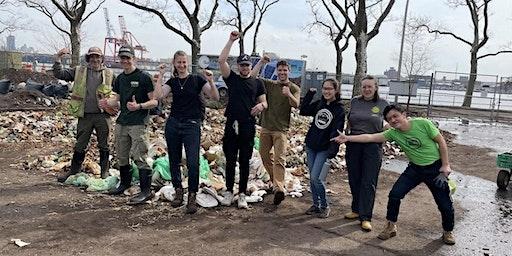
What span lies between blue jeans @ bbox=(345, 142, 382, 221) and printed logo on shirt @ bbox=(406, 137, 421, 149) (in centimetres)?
41

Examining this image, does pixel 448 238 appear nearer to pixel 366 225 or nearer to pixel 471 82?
pixel 366 225

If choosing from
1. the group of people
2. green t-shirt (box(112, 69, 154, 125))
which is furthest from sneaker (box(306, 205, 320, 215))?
green t-shirt (box(112, 69, 154, 125))

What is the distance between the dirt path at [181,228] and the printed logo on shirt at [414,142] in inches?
40.0

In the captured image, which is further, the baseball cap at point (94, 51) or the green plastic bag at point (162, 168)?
the green plastic bag at point (162, 168)

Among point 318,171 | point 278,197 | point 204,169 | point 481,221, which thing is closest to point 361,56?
point 204,169

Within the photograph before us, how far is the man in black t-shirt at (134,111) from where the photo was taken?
5.44 metres

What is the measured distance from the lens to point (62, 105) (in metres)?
14.0

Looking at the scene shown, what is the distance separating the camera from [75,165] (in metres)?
6.51

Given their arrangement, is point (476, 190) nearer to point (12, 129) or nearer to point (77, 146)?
point (77, 146)

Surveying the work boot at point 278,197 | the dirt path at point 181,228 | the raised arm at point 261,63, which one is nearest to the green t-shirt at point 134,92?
the dirt path at point 181,228

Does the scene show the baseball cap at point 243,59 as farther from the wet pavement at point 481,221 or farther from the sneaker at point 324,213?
the wet pavement at point 481,221

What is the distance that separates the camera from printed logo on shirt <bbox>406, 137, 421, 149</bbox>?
4.59 meters

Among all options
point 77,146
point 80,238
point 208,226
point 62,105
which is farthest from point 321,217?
point 62,105

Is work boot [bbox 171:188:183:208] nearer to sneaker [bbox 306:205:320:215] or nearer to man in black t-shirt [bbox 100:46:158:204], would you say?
man in black t-shirt [bbox 100:46:158:204]
